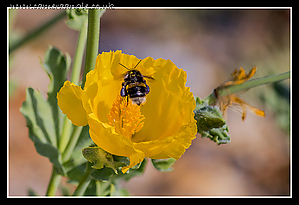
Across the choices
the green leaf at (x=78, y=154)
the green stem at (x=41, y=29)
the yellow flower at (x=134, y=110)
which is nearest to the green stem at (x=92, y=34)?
the yellow flower at (x=134, y=110)

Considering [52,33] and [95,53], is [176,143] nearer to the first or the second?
[95,53]

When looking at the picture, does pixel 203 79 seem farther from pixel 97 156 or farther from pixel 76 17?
pixel 97 156

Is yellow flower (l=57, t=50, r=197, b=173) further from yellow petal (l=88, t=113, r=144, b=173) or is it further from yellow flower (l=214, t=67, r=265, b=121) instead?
yellow flower (l=214, t=67, r=265, b=121)

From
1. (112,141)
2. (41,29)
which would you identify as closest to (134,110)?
(112,141)

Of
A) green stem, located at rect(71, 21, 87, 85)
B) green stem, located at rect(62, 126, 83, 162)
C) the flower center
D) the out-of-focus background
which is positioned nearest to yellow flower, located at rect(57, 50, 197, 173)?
the flower center

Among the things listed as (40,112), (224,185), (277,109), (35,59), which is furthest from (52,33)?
(277,109)

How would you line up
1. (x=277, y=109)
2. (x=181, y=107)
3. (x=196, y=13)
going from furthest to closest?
(x=196, y=13)
(x=277, y=109)
(x=181, y=107)
